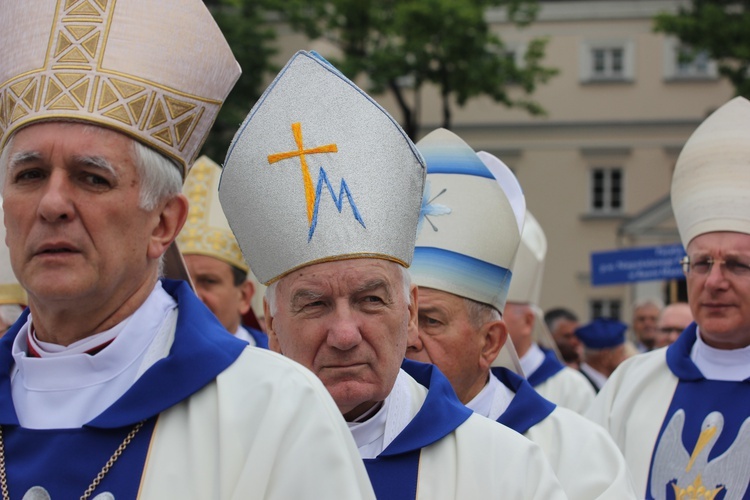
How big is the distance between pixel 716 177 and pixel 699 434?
126 centimetres

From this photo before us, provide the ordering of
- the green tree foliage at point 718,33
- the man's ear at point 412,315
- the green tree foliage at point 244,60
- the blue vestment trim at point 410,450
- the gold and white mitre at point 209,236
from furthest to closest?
the green tree foliage at point 244,60, the green tree foliage at point 718,33, the gold and white mitre at point 209,236, the man's ear at point 412,315, the blue vestment trim at point 410,450

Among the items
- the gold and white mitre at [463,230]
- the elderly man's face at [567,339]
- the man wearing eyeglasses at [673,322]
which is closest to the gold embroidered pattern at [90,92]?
the gold and white mitre at [463,230]

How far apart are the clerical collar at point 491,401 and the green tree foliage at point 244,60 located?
25696 millimetres

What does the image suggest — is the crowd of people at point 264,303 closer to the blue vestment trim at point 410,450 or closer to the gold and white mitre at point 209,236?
the blue vestment trim at point 410,450

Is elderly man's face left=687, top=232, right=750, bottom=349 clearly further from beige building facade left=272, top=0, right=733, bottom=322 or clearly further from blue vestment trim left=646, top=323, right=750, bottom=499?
beige building facade left=272, top=0, right=733, bottom=322

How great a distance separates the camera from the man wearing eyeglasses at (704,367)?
552cm

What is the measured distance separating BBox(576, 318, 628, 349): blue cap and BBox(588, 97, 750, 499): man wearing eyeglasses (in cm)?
473

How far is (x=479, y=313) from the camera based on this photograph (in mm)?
4809

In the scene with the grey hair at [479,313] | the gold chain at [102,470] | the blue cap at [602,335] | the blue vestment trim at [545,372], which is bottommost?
the blue cap at [602,335]

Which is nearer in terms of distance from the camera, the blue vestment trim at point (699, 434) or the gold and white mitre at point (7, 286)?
the blue vestment trim at point (699, 434)

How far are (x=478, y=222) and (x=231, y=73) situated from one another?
190 centimetres

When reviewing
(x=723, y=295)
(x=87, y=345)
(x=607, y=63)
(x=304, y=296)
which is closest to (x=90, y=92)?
(x=87, y=345)

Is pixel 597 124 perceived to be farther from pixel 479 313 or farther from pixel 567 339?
pixel 479 313

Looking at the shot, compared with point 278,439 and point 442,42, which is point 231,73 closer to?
point 278,439
